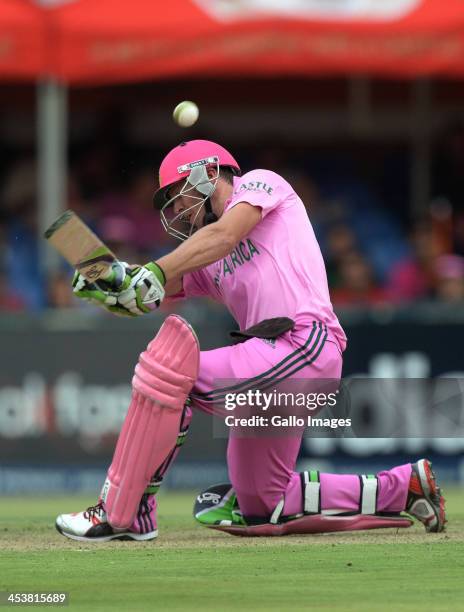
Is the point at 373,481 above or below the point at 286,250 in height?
below

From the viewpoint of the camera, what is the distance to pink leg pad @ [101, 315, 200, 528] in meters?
5.68

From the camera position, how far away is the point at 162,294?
559 centimetres

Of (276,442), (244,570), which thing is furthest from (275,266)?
(244,570)

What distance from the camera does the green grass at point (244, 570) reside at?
4523mm

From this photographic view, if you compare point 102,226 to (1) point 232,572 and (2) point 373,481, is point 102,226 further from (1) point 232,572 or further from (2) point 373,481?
(1) point 232,572

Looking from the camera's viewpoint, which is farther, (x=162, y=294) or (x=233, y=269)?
(x=233, y=269)

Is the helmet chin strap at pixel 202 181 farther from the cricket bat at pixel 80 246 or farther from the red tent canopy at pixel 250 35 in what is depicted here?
the red tent canopy at pixel 250 35

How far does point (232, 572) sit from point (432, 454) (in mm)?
5800

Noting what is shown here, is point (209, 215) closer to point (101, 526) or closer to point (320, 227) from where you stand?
point (101, 526)

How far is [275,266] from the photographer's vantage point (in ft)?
19.6

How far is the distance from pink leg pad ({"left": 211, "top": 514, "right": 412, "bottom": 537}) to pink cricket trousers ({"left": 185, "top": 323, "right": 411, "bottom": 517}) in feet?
0.17

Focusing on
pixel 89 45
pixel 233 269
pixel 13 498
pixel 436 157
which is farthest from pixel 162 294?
pixel 436 157

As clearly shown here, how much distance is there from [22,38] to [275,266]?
6266 mm

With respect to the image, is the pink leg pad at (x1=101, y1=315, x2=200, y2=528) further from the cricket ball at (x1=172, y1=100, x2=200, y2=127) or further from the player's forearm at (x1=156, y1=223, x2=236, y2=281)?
the cricket ball at (x1=172, y1=100, x2=200, y2=127)
